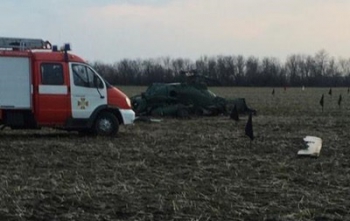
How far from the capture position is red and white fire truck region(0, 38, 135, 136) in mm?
17078

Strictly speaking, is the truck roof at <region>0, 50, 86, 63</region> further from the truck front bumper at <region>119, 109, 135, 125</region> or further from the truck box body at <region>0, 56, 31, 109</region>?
the truck front bumper at <region>119, 109, 135, 125</region>

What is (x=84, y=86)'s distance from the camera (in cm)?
1780

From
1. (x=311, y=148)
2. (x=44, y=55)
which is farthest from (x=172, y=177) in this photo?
(x=44, y=55)

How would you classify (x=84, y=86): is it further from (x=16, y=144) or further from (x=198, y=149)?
(x=198, y=149)

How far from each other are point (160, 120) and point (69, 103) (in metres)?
7.32

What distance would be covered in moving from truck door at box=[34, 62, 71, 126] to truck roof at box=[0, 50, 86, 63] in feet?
0.48

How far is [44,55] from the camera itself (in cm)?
1742

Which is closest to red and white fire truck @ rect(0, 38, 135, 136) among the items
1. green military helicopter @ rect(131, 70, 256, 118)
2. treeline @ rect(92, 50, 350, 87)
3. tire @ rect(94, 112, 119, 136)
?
tire @ rect(94, 112, 119, 136)

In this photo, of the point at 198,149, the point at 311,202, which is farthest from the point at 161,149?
the point at 311,202

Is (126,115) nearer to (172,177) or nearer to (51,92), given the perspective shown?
(51,92)

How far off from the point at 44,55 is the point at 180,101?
34.5 ft

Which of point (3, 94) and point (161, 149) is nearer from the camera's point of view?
point (161, 149)

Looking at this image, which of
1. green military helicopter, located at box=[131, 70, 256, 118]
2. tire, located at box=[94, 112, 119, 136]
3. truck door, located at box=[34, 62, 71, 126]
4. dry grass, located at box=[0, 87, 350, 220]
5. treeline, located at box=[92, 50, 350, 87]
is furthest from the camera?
treeline, located at box=[92, 50, 350, 87]

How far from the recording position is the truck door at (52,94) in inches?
678
